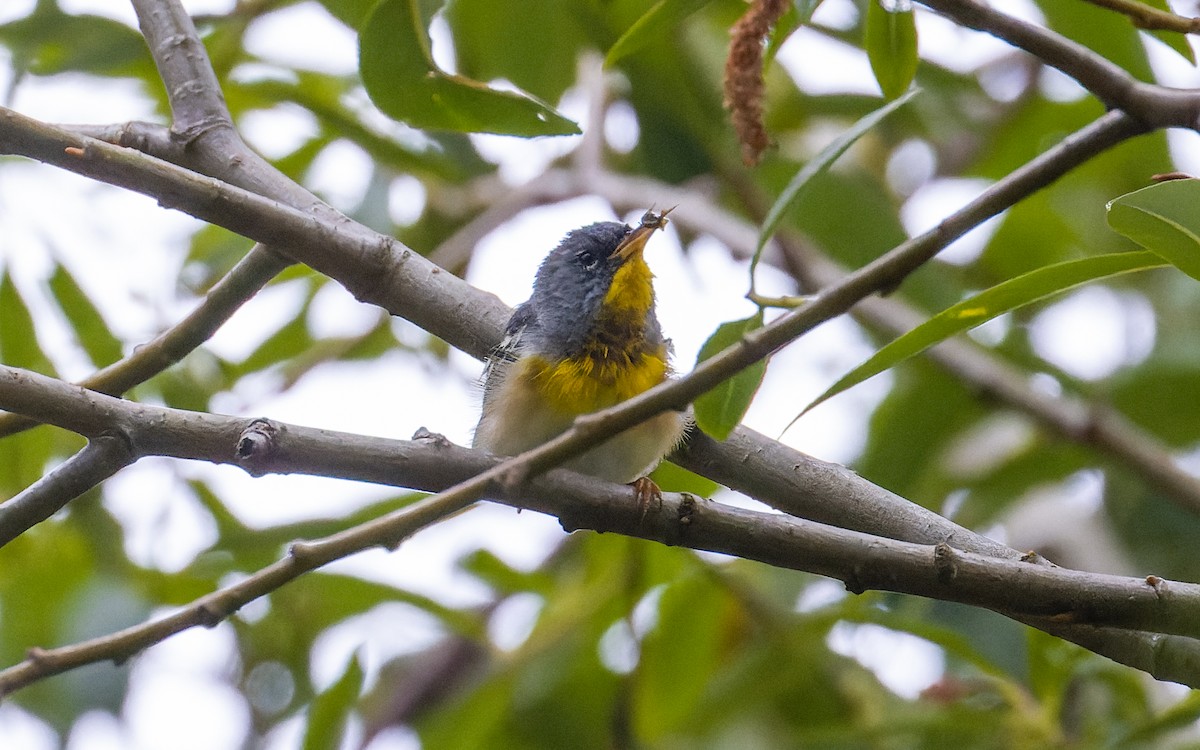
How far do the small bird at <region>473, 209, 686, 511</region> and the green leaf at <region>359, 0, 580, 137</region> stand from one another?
1.55 feet

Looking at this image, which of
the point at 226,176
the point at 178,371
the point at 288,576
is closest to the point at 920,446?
the point at 178,371

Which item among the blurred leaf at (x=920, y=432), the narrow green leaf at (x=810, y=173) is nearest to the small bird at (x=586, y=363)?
the narrow green leaf at (x=810, y=173)

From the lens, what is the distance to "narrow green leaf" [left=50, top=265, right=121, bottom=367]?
11.9ft

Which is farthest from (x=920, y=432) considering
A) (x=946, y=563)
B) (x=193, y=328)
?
(x=193, y=328)

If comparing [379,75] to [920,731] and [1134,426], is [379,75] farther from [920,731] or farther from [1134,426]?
[1134,426]

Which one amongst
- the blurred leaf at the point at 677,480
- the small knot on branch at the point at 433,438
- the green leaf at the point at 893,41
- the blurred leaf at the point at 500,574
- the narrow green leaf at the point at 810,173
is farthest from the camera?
the blurred leaf at the point at 500,574

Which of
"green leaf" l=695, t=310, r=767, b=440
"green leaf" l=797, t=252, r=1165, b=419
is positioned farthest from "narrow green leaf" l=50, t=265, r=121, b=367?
"green leaf" l=797, t=252, r=1165, b=419

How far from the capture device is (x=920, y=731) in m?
3.70

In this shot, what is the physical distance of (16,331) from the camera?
374 centimetres

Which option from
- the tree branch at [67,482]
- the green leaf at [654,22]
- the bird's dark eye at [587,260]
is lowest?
the tree branch at [67,482]

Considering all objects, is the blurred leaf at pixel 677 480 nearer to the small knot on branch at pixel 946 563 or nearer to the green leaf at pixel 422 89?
the green leaf at pixel 422 89

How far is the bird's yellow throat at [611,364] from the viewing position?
9.77ft

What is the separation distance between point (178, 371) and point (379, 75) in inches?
72.4

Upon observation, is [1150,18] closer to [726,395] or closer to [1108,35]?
[726,395]
